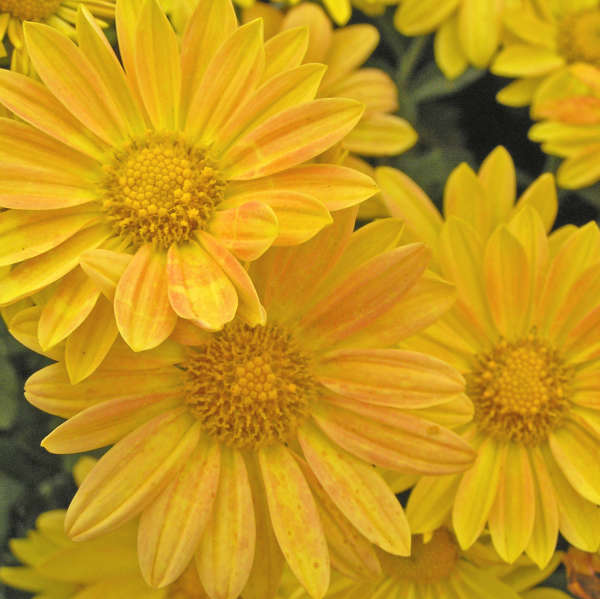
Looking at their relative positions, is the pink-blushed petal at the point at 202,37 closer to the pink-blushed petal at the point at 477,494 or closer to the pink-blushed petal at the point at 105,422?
the pink-blushed petal at the point at 105,422

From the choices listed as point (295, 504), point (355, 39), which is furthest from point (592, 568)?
point (355, 39)

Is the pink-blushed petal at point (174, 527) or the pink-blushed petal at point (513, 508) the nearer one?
the pink-blushed petal at point (174, 527)

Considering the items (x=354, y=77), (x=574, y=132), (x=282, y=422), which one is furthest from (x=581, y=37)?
(x=282, y=422)

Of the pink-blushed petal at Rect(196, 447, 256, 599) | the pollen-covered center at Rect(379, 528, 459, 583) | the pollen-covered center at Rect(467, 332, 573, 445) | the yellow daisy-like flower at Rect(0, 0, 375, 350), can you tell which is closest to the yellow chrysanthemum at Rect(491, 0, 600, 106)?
the pollen-covered center at Rect(467, 332, 573, 445)

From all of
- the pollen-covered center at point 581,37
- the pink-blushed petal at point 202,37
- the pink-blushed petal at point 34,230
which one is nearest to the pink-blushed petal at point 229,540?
the pink-blushed petal at point 34,230

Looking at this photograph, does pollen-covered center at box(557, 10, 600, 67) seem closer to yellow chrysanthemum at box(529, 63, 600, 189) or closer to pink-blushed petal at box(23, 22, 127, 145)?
yellow chrysanthemum at box(529, 63, 600, 189)

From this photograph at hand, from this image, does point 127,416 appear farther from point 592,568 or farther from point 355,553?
point 592,568
